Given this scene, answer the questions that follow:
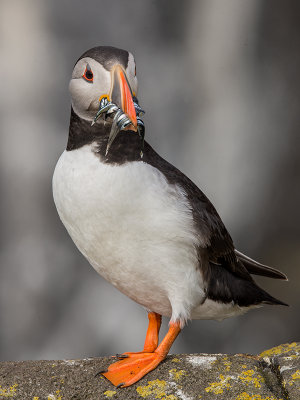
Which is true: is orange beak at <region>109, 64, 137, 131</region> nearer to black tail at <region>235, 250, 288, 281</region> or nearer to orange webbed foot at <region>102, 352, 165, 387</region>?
orange webbed foot at <region>102, 352, 165, 387</region>

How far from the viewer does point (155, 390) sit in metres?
2.60

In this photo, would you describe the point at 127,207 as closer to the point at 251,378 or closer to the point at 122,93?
the point at 122,93

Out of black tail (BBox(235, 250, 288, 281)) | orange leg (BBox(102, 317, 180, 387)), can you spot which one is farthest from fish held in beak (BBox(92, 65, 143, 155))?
black tail (BBox(235, 250, 288, 281))

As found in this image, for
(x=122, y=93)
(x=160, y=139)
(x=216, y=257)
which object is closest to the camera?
(x=122, y=93)

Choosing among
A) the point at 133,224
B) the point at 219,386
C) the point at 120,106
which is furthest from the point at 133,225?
the point at 219,386

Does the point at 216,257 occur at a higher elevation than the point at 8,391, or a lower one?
higher

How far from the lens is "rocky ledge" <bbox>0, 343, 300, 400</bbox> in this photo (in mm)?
2543

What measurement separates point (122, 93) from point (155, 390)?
108cm

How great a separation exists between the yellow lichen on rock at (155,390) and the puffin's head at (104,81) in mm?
931

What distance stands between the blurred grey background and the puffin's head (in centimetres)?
211

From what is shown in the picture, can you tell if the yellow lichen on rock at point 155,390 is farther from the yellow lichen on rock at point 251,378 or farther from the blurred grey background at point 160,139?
the blurred grey background at point 160,139

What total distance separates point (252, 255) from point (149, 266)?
243 cm

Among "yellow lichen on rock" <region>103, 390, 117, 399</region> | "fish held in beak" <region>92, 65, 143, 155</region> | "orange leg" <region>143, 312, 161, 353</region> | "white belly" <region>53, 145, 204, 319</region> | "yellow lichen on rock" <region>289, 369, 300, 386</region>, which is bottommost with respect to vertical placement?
"orange leg" <region>143, 312, 161, 353</region>

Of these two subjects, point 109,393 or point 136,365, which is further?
point 136,365
